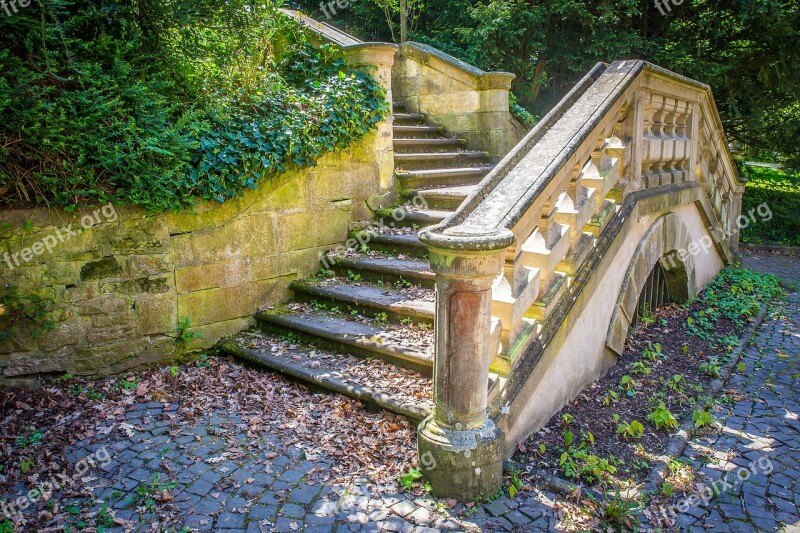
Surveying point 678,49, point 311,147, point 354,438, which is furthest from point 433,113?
point 354,438

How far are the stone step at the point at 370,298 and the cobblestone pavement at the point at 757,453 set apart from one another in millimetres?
2058

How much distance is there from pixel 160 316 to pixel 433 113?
16.1 feet

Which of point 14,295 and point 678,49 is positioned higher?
point 678,49

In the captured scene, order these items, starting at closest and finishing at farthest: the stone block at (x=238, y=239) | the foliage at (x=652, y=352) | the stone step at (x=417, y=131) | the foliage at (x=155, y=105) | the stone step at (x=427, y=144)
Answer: the foliage at (x=155, y=105) < the stone block at (x=238, y=239) < the foliage at (x=652, y=352) < the stone step at (x=427, y=144) < the stone step at (x=417, y=131)

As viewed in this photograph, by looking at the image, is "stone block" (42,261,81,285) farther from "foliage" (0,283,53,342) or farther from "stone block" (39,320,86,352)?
"stone block" (39,320,86,352)

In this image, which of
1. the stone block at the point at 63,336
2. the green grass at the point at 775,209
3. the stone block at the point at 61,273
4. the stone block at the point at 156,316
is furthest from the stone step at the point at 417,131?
the green grass at the point at 775,209

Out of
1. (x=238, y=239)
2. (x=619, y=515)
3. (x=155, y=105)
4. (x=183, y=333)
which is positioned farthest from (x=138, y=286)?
(x=619, y=515)

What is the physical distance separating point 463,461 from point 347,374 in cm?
133

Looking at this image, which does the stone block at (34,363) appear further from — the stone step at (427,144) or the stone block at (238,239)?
the stone step at (427,144)

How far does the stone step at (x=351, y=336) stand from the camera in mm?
3969

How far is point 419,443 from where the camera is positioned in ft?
10.3

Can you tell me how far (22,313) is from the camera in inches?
156

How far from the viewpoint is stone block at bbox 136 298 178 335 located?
4.47 m

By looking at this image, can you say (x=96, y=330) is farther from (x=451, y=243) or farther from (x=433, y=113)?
(x=433, y=113)
